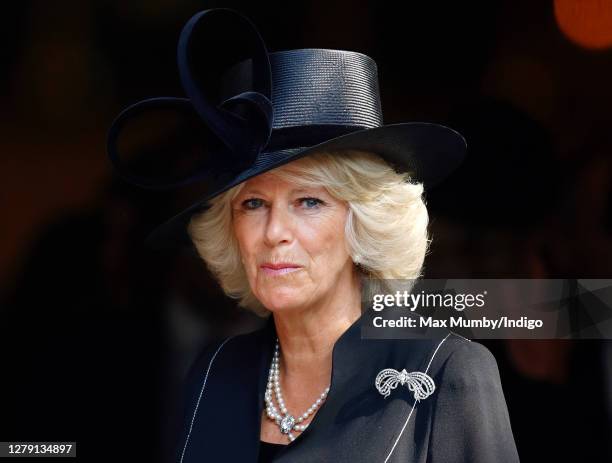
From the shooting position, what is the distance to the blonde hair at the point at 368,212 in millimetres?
1889

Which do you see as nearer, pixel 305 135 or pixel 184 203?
pixel 305 135

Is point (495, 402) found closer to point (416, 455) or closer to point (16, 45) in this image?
point (416, 455)

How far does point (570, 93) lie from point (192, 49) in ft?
4.66

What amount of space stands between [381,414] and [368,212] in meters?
0.50

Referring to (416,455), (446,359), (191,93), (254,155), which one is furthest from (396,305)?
(191,93)

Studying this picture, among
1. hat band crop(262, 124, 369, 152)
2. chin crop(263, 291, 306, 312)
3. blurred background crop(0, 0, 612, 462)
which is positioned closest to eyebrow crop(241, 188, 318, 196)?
hat band crop(262, 124, 369, 152)

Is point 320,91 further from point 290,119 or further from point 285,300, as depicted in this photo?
point 285,300

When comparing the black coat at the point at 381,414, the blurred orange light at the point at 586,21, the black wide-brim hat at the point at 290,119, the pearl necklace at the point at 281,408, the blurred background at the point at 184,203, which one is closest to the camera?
the black coat at the point at 381,414

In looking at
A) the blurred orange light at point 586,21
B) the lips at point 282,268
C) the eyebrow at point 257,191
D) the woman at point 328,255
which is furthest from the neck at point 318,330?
the blurred orange light at point 586,21

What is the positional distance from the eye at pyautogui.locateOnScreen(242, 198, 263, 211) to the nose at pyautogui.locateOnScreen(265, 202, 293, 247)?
0.07 m

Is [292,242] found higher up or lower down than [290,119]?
lower down

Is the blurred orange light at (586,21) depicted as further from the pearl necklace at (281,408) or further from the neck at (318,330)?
the pearl necklace at (281,408)

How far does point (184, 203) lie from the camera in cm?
321

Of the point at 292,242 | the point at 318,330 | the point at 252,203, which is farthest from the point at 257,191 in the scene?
the point at 318,330
